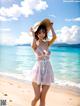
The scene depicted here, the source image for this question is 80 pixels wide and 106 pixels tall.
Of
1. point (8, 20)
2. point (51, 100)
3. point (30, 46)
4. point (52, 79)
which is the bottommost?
point (51, 100)

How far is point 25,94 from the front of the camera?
11.9 ft

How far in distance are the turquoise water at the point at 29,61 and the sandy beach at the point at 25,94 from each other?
0.39ft

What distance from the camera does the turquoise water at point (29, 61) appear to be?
3.64 meters

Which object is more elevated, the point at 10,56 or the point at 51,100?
the point at 10,56

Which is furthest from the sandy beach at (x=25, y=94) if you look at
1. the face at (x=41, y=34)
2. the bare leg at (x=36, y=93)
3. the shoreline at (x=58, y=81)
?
the face at (x=41, y=34)

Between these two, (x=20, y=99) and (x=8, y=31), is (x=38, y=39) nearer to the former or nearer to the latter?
(x=8, y=31)

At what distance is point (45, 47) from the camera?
334 centimetres

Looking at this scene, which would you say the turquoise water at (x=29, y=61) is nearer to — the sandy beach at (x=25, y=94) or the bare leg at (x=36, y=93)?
the sandy beach at (x=25, y=94)

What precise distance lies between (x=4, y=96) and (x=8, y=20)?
2.63 feet

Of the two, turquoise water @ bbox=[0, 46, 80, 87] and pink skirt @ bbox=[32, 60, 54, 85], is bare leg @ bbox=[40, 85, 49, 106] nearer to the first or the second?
pink skirt @ bbox=[32, 60, 54, 85]

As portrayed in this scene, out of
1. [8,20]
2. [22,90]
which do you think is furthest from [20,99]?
[8,20]

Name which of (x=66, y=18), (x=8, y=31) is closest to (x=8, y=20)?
(x=8, y=31)

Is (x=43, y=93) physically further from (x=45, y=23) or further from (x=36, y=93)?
(x=45, y=23)

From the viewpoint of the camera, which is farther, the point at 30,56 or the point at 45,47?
the point at 30,56
